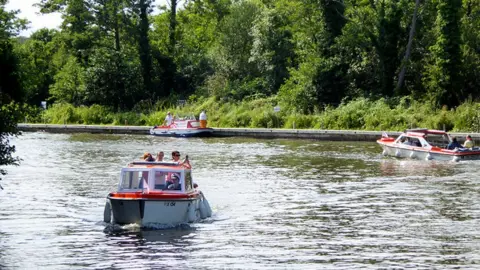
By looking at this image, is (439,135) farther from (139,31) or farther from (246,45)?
(139,31)

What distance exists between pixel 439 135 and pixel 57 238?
31.6 m

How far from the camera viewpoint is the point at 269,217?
98.5 feet

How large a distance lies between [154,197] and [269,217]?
5.22 meters

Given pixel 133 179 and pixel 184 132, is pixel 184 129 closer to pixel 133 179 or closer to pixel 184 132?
pixel 184 132

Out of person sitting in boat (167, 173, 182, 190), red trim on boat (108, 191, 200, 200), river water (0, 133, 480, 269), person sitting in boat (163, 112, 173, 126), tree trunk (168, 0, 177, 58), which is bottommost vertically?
river water (0, 133, 480, 269)

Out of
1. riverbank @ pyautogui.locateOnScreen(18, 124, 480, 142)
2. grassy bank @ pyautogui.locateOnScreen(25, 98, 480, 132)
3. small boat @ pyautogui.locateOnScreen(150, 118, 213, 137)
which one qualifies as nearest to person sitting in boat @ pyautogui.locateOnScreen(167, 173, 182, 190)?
grassy bank @ pyautogui.locateOnScreen(25, 98, 480, 132)

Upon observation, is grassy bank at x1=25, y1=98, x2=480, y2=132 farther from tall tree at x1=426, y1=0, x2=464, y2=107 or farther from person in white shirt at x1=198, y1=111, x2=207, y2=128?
person in white shirt at x1=198, y1=111, x2=207, y2=128

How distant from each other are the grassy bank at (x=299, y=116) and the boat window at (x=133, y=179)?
99.5 ft

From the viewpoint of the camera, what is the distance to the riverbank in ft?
205

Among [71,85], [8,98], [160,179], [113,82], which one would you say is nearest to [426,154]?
[160,179]

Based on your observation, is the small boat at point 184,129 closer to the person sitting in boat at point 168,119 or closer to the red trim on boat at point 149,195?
the person sitting in boat at point 168,119

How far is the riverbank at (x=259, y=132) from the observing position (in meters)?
62.4

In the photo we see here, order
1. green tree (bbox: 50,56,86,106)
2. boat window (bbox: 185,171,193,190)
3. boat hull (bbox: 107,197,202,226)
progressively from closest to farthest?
boat hull (bbox: 107,197,202,226) < boat window (bbox: 185,171,193,190) < green tree (bbox: 50,56,86,106)

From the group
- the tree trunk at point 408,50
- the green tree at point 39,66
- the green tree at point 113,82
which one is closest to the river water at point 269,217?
the tree trunk at point 408,50
